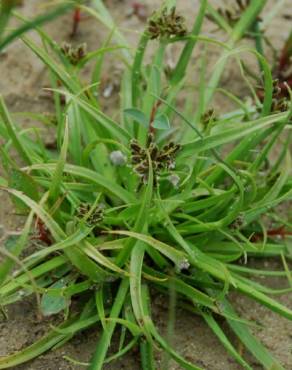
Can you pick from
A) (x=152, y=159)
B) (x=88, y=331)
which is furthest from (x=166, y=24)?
(x=88, y=331)

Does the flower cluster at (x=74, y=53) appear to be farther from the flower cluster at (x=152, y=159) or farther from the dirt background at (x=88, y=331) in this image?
the flower cluster at (x=152, y=159)

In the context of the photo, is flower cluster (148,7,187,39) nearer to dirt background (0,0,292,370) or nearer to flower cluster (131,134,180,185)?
dirt background (0,0,292,370)

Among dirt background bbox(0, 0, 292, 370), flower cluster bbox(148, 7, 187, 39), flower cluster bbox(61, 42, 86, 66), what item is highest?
flower cluster bbox(148, 7, 187, 39)

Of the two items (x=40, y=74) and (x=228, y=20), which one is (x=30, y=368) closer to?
(x=40, y=74)

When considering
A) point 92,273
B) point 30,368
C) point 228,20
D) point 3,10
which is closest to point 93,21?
point 228,20

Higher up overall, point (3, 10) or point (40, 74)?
point (3, 10)

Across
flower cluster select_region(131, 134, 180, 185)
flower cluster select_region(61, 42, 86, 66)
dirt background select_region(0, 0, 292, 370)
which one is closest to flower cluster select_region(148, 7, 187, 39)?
dirt background select_region(0, 0, 292, 370)

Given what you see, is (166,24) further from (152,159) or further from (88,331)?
(88,331)

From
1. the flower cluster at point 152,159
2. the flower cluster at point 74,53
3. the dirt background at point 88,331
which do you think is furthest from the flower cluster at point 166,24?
the flower cluster at point 152,159
